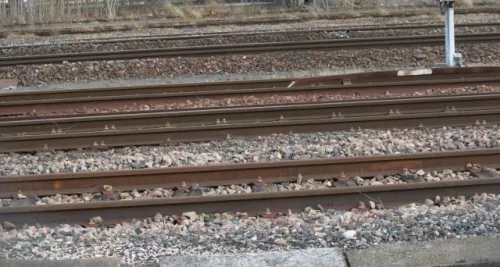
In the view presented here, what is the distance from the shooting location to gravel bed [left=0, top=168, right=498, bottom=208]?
7.39 m

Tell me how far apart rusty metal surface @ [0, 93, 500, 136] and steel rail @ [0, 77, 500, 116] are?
3.98 ft

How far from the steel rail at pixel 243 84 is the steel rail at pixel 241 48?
132 inches

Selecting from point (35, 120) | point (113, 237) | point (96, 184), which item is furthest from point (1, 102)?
point (113, 237)

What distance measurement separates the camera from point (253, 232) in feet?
20.9

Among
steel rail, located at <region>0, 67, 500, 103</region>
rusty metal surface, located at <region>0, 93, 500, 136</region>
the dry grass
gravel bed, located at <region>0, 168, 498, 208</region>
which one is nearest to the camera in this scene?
gravel bed, located at <region>0, 168, 498, 208</region>

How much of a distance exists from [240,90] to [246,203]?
518cm

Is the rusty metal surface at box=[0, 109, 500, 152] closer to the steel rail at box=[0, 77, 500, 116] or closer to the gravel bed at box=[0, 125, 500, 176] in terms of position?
the gravel bed at box=[0, 125, 500, 176]

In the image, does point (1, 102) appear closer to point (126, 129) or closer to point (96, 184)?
point (126, 129)

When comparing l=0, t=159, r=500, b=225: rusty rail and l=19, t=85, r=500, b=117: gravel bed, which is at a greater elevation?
l=19, t=85, r=500, b=117: gravel bed

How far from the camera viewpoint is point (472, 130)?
9336 mm

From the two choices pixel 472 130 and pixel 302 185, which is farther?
pixel 472 130

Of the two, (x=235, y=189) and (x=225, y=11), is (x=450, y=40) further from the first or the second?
(x=225, y=11)

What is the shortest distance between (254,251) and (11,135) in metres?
5.43

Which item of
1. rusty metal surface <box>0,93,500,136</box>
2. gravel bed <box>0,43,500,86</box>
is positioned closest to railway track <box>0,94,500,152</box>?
rusty metal surface <box>0,93,500,136</box>
